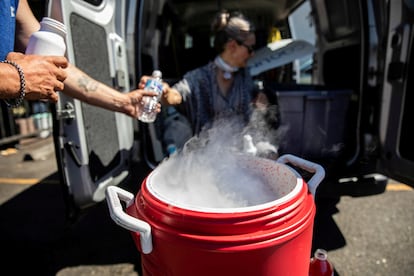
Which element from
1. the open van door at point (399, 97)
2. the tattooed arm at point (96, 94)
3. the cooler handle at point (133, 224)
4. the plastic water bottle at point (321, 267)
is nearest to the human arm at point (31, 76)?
the tattooed arm at point (96, 94)

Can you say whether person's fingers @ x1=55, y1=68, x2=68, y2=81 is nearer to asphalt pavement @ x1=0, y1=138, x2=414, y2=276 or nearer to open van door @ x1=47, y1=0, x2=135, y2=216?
open van door @ x1=47, y1=0, x2=135, y2=216

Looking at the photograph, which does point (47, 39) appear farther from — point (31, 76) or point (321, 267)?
point (321, 267)

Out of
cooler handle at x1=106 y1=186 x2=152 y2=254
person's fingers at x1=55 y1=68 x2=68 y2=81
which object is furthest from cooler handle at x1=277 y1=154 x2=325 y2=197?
person's fingers at x1=55 y1=68 x2=68 y2=81

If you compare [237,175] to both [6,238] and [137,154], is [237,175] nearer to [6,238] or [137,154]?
[137,154]

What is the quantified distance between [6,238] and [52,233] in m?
0.36

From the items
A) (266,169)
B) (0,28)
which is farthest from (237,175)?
(0,28)

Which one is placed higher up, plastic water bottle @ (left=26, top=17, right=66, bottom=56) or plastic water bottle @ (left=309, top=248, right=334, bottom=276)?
plastic water bottle @ (left=26, top=17, right=66, bottom=56)

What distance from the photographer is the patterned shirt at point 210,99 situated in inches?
98.3

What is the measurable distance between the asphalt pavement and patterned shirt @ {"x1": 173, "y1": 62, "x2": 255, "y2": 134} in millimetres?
762

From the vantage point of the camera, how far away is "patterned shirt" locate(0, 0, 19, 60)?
45.6 inches

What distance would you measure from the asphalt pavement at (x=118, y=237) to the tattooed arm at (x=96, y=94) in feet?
2.23

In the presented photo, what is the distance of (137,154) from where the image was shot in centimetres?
226

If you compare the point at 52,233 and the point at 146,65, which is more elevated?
the point at 146,65

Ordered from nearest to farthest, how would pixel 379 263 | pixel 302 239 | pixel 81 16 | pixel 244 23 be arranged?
pixel 302 239
pixel 81 16
pixel 379 263
pixel 244 23
